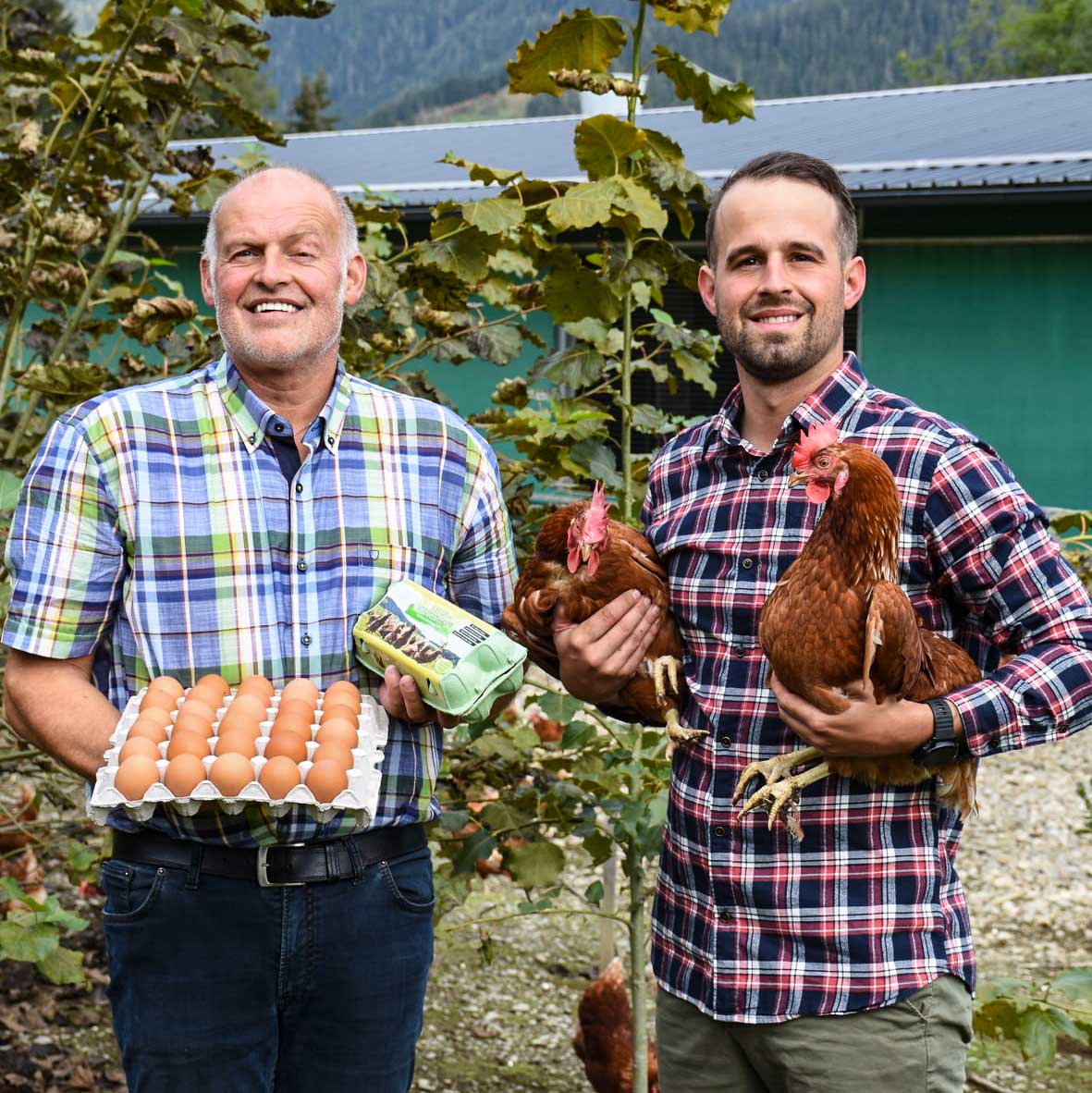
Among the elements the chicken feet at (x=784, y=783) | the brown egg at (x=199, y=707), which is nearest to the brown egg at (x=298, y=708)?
the brown egg at (x=199, y=707)

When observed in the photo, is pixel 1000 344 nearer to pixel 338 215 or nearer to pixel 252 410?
pixel 338 215

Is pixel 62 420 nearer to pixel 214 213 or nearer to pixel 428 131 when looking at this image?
pixel 214 213

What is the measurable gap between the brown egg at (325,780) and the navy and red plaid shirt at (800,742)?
0.68 metres

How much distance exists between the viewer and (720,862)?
219 cm

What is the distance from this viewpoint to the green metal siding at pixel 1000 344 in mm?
9391

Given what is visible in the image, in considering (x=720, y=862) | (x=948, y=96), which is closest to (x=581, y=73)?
(x=720, y=862)

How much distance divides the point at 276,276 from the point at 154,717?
0.84m

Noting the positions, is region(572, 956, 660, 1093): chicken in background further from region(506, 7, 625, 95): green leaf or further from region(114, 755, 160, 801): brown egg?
region(506, 7, 625, 95): green leaf

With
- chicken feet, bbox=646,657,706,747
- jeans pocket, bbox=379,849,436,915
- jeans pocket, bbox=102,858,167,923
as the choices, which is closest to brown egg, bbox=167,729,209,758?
jeans pocket, bbox=102,858,167,923

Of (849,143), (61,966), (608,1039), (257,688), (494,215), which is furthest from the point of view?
(849,143)

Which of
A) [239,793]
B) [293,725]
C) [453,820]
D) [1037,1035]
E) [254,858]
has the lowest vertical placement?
[1037,1035]

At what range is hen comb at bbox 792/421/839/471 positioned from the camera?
6.70 feet

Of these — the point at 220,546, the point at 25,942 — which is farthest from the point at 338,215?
the point at 25,942

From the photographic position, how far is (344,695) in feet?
7.05
